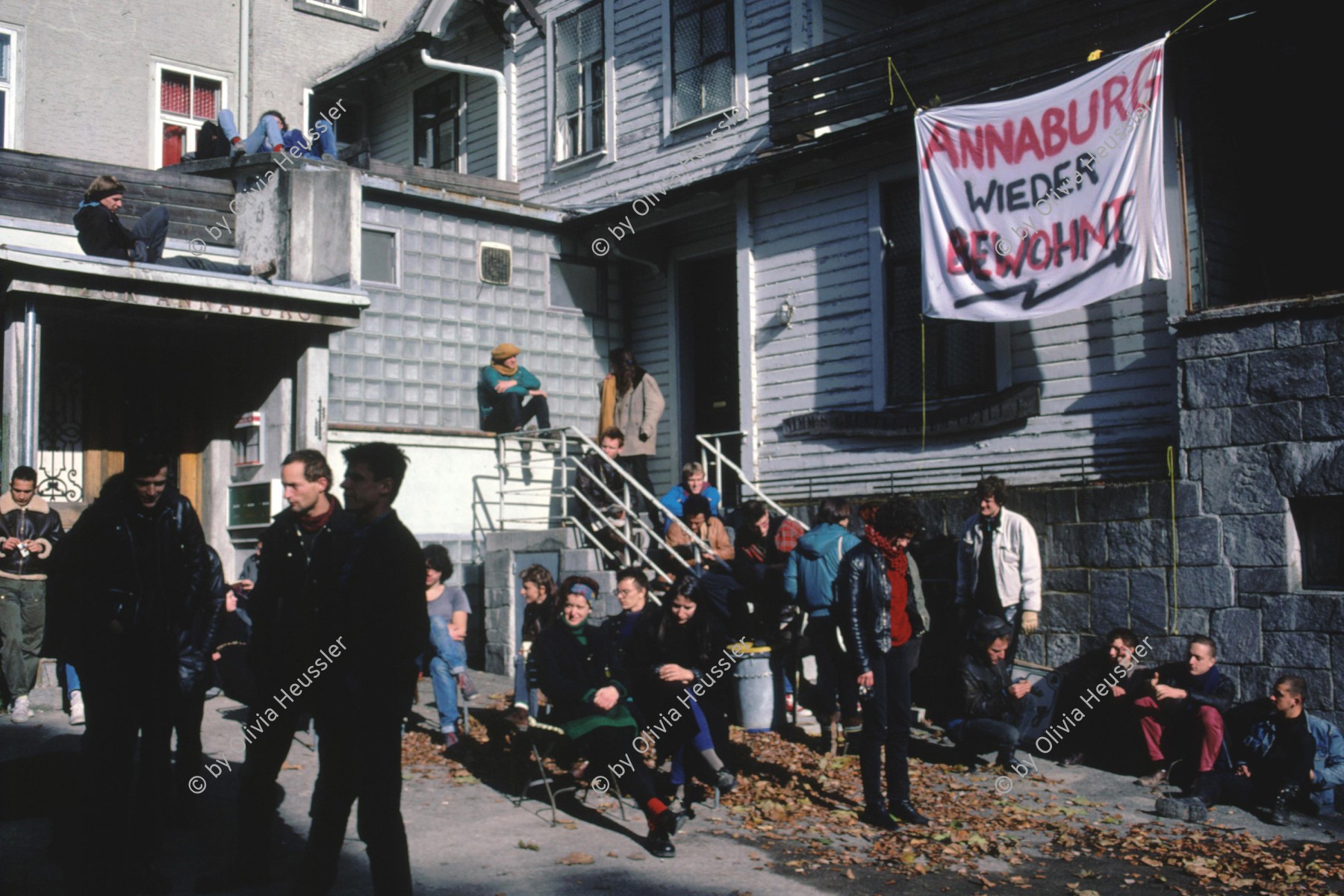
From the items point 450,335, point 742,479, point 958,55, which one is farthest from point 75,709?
point 958,55

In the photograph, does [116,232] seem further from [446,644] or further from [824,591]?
[824,591]

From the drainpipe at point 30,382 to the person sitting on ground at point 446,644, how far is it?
3285mm

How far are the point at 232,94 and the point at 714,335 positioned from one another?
10.7 meters

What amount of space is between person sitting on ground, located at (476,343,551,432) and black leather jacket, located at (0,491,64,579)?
5507mm

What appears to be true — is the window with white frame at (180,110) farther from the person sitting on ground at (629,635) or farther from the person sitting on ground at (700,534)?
the person sitting on ground at (629,635)

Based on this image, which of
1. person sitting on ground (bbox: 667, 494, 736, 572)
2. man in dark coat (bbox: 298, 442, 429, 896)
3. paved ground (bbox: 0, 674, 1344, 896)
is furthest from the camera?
person sitting on ground (bbox: 667, 494, 736, 572)

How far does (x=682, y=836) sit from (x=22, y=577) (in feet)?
18.3

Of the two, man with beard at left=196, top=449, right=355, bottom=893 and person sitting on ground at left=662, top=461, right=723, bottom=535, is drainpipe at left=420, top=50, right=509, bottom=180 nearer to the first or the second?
person sitting on ground at left=662, top=461, right=723, bottom=535

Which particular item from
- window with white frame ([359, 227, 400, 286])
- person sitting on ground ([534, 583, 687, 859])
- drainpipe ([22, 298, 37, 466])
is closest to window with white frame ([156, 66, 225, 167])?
window with white frame ([359, 227, 400, 286])

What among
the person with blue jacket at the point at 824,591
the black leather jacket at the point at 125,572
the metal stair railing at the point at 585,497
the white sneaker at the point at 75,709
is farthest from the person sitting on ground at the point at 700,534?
the black leather jacket at the point at 125,572

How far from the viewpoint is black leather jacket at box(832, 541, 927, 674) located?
750 centimetres

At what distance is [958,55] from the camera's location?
11.9 metres

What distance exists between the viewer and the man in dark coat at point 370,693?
15.9ft

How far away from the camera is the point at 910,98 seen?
1211 cm
